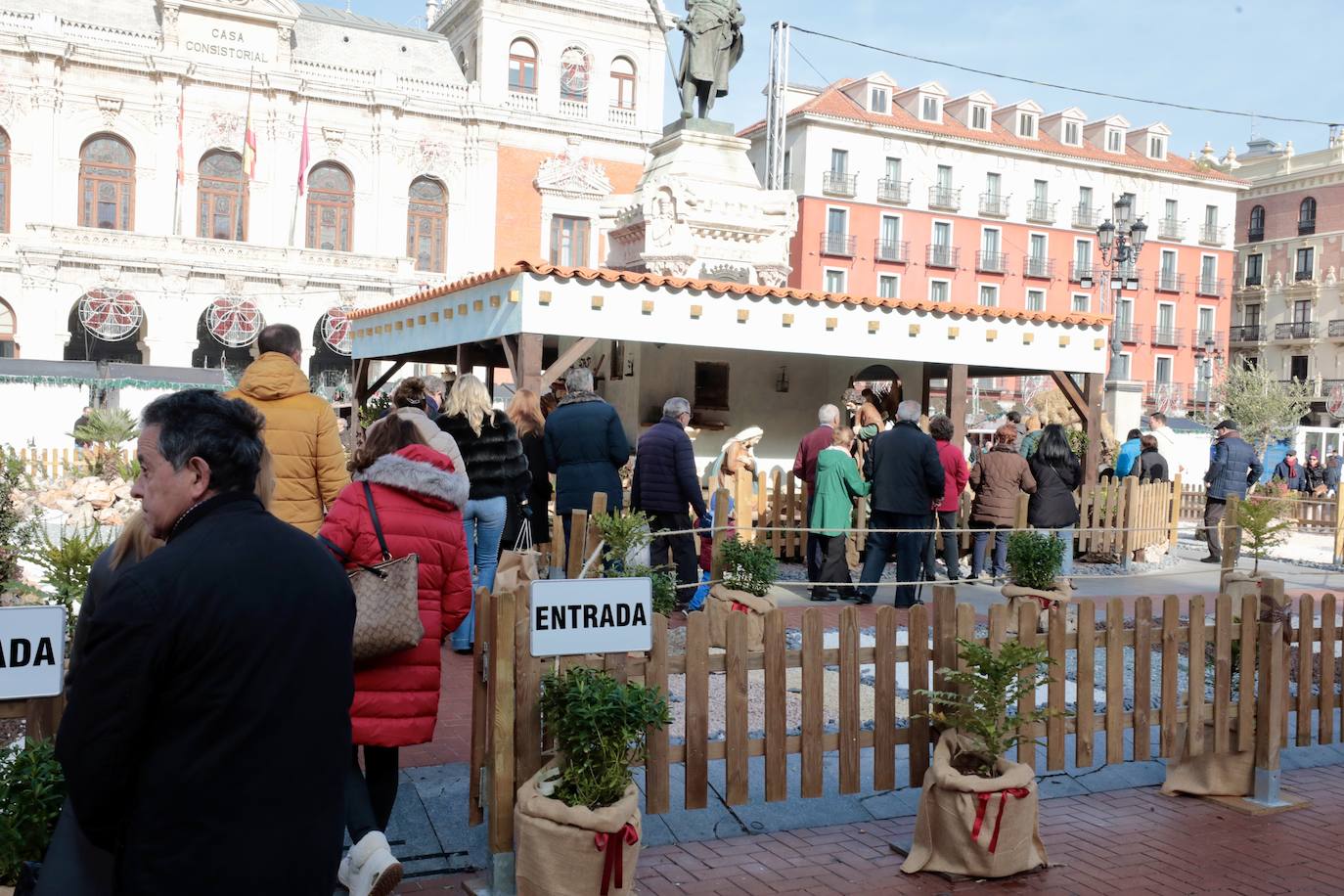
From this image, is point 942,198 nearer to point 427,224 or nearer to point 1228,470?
point 427,224

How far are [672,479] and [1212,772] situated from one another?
14.0 feet

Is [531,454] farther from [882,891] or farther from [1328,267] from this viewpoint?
[1328,267]

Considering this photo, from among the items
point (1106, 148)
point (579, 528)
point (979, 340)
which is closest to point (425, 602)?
point (579, 528)

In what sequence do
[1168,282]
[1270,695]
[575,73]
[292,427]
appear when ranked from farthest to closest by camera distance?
[1168,282]
[575,73]
[1270,695]
[292,427]

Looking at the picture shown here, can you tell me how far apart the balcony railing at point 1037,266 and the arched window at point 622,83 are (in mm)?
19358

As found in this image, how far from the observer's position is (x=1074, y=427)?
1625 centimetres

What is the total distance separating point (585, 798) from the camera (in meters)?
3.85

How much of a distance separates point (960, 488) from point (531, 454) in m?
4.70

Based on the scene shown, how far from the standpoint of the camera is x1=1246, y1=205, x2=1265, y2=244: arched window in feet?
196

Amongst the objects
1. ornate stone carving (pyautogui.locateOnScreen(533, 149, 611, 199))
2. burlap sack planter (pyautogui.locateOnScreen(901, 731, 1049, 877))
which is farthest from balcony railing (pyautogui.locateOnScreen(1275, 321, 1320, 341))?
burlap sack planter (pyautogui.locateOnScreen(901, 731, 1049, 877))

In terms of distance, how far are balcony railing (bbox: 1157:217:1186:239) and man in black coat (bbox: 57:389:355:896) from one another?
57.0 meters

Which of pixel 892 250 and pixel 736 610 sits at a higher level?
pixel 892 250

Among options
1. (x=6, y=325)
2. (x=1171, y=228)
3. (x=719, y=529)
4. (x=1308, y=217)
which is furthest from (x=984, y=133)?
(x=719, y=529)

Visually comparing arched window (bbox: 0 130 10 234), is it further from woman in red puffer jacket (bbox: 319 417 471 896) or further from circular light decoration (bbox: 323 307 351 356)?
woman in red puffer jacket (bbox: 319 417 471 896)
